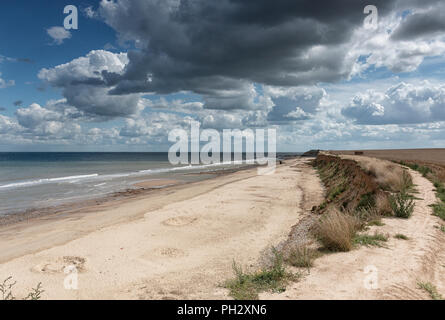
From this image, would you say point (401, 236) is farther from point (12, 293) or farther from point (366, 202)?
point (12, 293)

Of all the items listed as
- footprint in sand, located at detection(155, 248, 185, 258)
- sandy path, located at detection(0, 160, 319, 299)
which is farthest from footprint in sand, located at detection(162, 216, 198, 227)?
footprint in sand, located at detection(155, 248, 185, 258)

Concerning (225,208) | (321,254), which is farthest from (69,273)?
(225,208)

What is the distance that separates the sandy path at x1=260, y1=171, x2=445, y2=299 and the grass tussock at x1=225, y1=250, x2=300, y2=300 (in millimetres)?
221

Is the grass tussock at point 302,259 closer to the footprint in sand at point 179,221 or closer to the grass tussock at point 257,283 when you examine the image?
the grass tussock at point 257,283

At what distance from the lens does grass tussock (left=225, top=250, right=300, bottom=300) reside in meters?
5.44

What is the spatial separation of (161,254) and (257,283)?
12.3ft

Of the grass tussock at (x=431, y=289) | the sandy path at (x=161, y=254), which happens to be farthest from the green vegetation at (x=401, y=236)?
the sandy path at (x=161, y=254)

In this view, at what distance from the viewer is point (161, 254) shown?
856cm

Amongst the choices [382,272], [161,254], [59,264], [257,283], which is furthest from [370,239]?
[59,264]

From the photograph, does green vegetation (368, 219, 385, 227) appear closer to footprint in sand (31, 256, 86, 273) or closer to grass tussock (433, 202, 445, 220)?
grass tussock (433, 202, 445, 220)

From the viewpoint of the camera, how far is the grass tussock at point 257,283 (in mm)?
5441

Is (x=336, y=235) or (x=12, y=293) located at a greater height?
(x=336, y=235)
